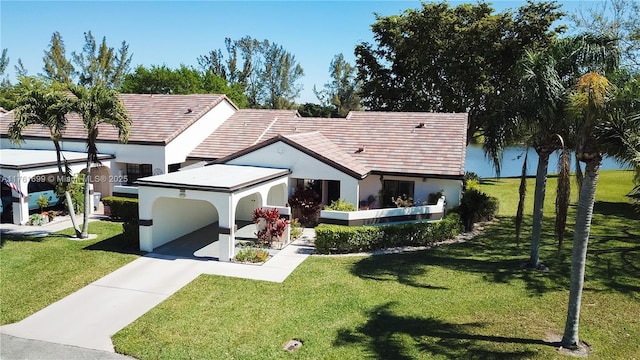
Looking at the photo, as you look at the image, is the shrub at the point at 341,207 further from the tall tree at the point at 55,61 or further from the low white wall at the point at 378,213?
the tall tree at the point at 55,61

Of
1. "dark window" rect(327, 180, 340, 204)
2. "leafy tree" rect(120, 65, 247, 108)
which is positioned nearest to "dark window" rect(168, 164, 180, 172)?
"dark window" rect(327, 180, 340, 204)

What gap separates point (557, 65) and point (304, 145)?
40.3 feet

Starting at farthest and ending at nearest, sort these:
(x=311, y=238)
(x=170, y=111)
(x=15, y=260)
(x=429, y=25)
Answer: (x=429, y=25)
(x=170, y=111)
(x=311, y=238)
(x=15, y=260)

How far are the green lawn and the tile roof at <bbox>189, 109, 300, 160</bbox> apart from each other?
40.9 ft

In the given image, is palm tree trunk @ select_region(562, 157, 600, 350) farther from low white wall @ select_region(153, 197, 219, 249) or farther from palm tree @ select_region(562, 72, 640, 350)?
low white wall @ select_region(153, 197, 219, 249)

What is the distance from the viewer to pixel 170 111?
93.1 ft

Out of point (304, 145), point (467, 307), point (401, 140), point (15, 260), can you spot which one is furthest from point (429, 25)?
point (15, 260)

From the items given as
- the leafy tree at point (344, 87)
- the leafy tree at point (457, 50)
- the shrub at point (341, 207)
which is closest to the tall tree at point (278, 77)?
the leafy tree at point (344, 87)

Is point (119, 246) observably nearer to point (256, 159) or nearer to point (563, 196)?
point (256, 159)

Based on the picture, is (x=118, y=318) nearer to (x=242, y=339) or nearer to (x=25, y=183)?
(x=242, y=339)

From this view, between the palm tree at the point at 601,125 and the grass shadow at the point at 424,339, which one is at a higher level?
the palm tree at the point at 601,125

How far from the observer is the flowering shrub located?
18.0 metres

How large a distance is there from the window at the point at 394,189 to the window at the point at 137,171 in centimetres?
1361

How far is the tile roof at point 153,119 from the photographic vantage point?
25.9 metres
